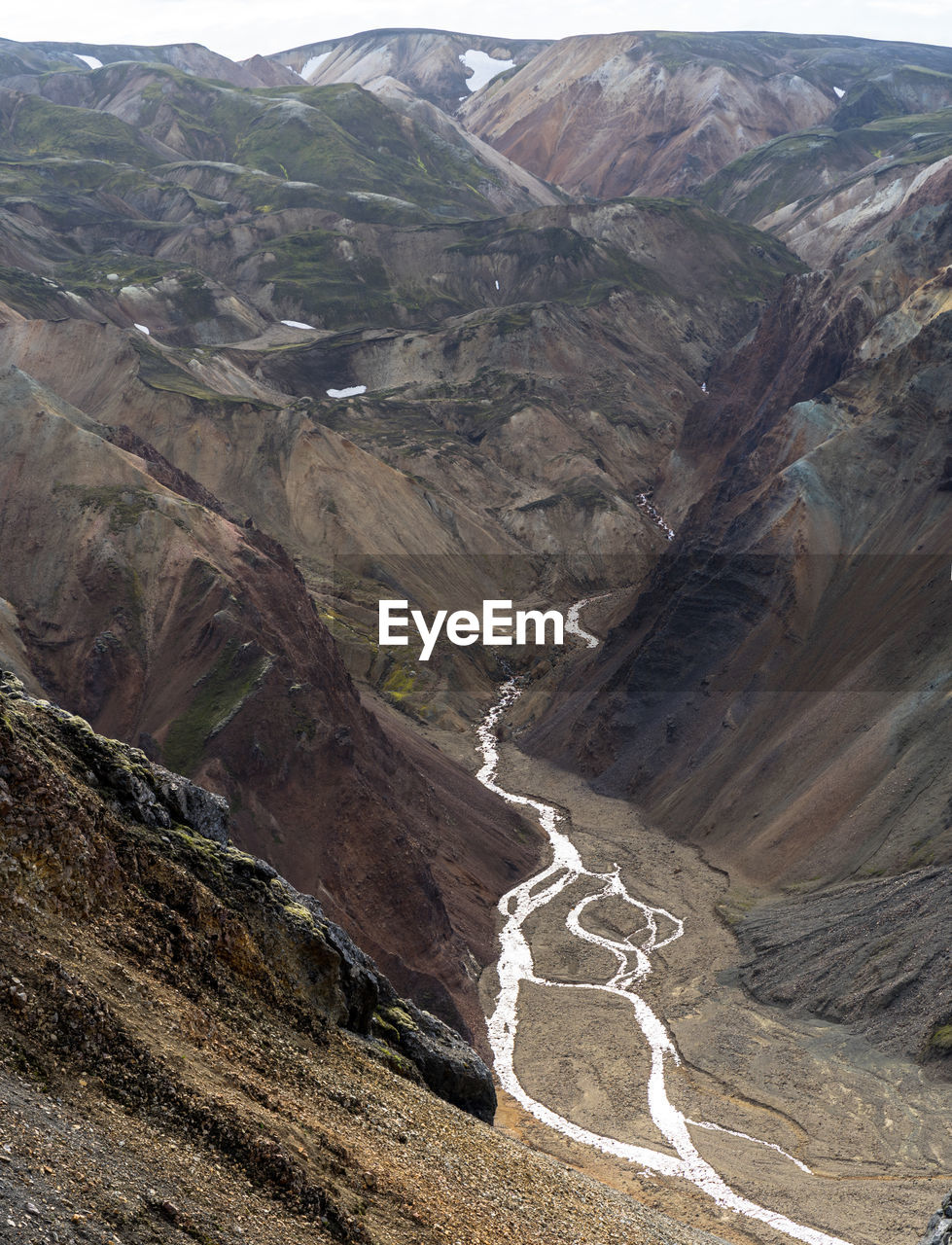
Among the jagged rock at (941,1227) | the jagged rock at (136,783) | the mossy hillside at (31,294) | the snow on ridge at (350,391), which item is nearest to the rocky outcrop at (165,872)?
the jagged rock at (136,783)

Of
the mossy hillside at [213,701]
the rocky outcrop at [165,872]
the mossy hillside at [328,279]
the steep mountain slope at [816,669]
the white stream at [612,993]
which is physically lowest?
the white stream at [612,993]

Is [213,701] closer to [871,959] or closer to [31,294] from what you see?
[871,959]

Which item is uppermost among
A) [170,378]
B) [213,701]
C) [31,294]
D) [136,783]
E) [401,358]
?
[401,358]

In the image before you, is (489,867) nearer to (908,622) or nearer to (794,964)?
(794,964)

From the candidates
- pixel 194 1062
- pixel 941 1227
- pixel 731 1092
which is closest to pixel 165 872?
pixel 194 1062

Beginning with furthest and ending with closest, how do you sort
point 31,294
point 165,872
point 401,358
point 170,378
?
1. point 401,358
2. point 31,294
3. point 170,378
4. point 165,872

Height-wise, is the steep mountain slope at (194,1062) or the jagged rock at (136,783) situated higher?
the jagged rock at (136,783)

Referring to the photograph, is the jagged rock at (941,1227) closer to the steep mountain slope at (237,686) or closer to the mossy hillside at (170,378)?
the steep mountain slope at (237,686)
